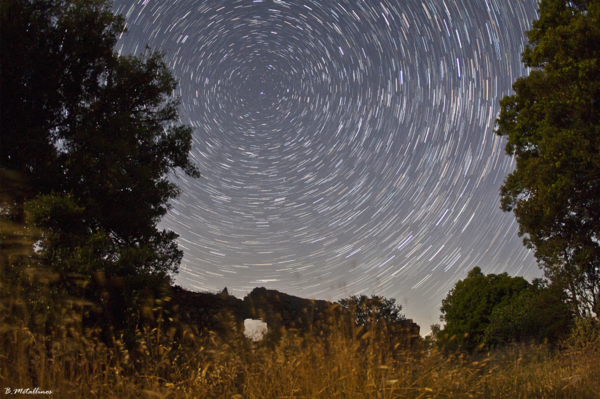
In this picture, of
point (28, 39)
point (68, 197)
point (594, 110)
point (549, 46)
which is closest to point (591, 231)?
point (594, 110)

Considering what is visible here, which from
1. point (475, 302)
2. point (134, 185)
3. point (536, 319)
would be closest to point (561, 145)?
point (536, 319)

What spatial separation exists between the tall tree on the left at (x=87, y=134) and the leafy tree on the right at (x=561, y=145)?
13.2 m

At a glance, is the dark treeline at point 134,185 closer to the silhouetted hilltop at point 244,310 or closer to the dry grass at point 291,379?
the silhouetted hilltop at point 244,310

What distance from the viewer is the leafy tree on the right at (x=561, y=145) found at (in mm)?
12469

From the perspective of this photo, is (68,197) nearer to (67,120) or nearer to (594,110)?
(67,120)

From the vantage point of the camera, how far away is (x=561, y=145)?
12.4 meters

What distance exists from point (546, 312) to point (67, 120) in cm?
2067

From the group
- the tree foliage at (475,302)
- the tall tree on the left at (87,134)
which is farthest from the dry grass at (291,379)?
the tree foliage at (475,302)

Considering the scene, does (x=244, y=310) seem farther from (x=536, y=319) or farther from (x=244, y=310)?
(x=536, y=319)

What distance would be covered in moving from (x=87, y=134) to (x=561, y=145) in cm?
1489

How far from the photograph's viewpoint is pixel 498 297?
2653 cm

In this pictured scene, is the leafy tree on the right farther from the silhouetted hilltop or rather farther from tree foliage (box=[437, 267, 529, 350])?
tree foliage (box=[437, 267, 529, 350])

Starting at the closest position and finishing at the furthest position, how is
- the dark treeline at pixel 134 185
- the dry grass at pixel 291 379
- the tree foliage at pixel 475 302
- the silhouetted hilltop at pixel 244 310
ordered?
the dry grass at pixel 291 379 < the dark treeline at pixel 134 185 < the silhouetted hilltop at pixel 244 310 < the tree foliage at pixel 475 302

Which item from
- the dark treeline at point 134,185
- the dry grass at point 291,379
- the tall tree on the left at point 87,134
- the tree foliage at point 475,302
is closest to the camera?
the dry grass at point 291,379
